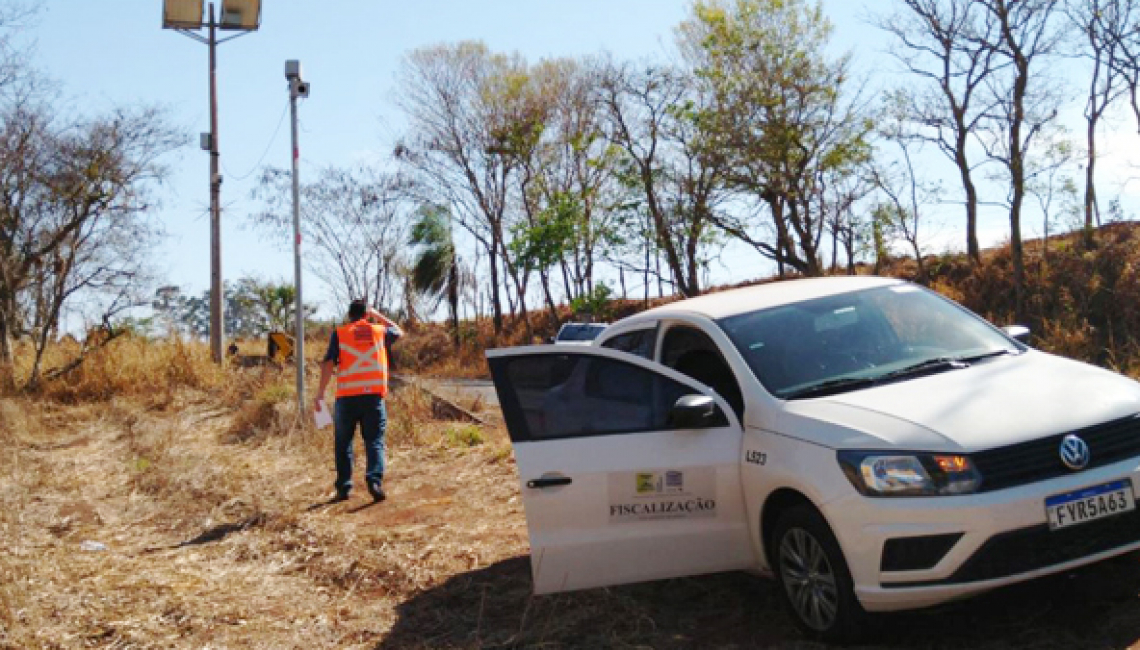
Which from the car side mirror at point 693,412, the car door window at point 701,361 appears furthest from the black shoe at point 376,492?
the car side mirror at point 693,412

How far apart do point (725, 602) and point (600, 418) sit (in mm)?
1215

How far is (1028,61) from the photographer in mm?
21906

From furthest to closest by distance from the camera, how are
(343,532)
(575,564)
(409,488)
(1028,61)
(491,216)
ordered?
(491,216) < (1028,61) < (409,488) < (343,532) < (575,564)

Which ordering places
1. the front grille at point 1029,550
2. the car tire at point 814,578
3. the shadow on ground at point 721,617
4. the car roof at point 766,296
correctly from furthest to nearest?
the car roof at point 766,296 → the shadow on ground at point 721,617 → the car tire at point 814,578 → the front grille at point 1029,550

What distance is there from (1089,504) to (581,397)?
2.25m

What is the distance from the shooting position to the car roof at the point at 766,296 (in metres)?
5.61

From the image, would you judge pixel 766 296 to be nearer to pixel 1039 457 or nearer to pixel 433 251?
pixel 1039 457

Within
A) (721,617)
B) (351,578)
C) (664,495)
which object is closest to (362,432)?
(351,578)

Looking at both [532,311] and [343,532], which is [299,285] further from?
[532,311]

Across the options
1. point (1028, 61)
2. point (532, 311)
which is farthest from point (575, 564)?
point (532, 311)

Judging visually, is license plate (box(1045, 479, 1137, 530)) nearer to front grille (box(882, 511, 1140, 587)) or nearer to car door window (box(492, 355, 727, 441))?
front grille (box(882, 511, 1140, 587))

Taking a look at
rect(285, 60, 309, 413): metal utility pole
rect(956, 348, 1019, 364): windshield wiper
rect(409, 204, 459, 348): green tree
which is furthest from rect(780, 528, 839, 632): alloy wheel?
rect(409, 204, 459, 348): green tree

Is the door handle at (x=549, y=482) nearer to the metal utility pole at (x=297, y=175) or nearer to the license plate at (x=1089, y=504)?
the license plate at (x=1089, y=504)

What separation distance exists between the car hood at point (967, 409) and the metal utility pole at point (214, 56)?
1916 cm
